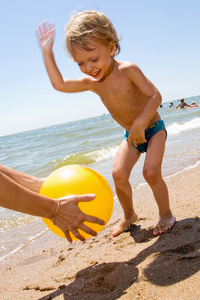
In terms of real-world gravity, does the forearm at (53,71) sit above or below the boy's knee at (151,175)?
above

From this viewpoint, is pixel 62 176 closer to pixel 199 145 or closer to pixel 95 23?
pixel 95 23

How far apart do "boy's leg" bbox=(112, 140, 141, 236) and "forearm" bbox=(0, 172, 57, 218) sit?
4.89ft

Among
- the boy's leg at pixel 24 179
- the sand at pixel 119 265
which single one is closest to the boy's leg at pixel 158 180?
the sand at pixel 119 265

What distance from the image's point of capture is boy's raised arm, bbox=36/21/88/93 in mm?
3264

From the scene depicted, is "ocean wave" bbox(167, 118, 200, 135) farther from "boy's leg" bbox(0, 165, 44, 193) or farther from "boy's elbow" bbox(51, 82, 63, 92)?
"boy's leg" bbox(0, 165, 44, 193)

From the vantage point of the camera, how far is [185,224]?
9.12 ft

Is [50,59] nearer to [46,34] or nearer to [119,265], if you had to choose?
[46,34]

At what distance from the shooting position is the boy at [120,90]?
299 centimetres

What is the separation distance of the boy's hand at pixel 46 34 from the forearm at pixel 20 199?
6.51 feet

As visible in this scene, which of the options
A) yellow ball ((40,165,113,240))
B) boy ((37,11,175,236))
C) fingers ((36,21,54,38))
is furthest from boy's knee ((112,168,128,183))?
fingers ((36,21,54,38))

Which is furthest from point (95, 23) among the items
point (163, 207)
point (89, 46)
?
point (163, 207)

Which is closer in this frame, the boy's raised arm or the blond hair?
the blond hair

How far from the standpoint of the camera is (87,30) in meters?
3.08

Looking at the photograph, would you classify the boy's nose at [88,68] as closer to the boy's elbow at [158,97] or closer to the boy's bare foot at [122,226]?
the boy's elbow at [158,97]
